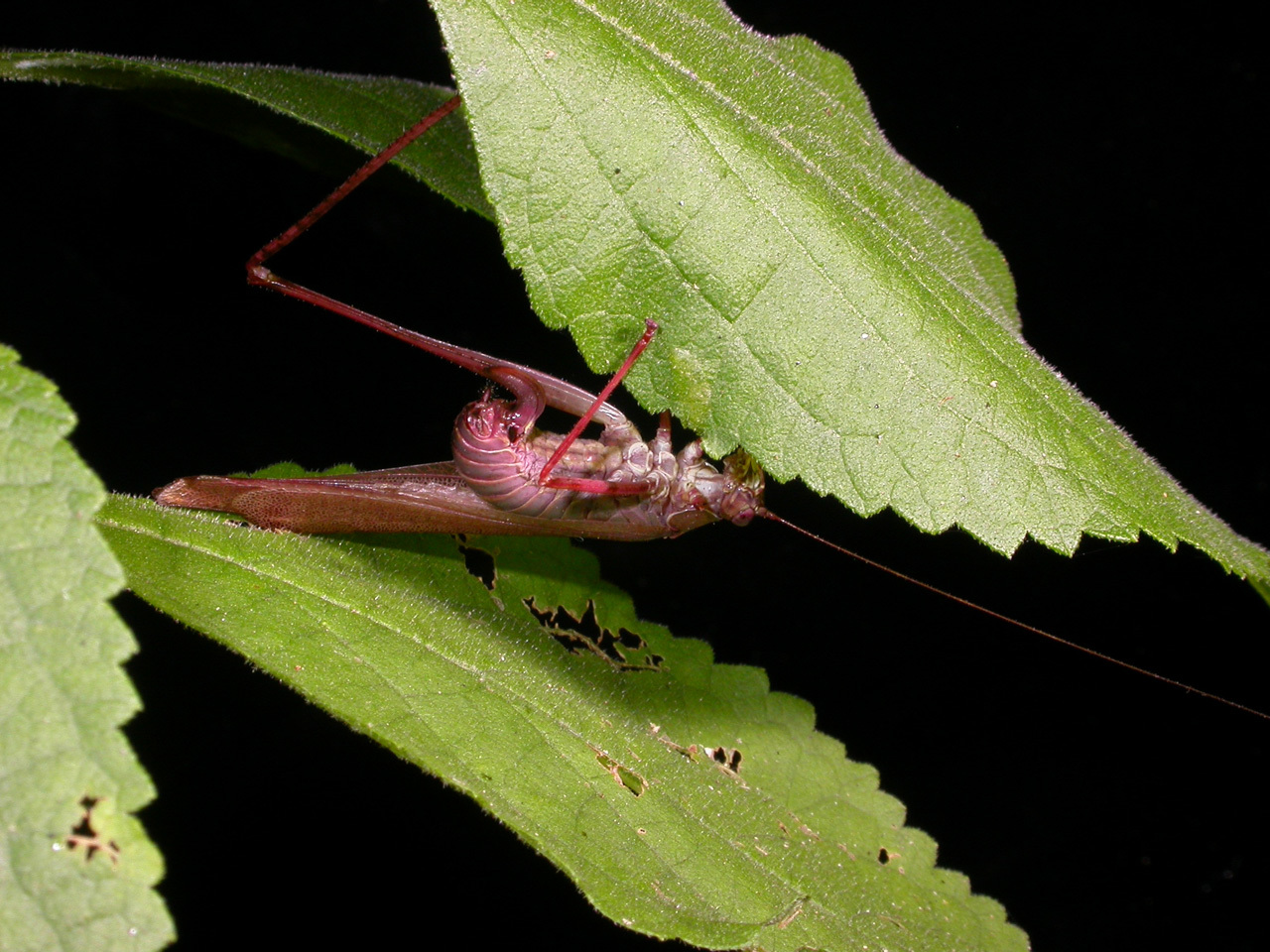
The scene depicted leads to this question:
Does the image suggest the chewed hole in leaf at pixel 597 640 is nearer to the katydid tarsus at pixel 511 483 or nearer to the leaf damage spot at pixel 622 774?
the katydid tarsus at pixel 511 483

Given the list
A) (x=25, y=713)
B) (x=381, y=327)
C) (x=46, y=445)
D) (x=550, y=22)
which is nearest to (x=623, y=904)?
(x=25, y=713)

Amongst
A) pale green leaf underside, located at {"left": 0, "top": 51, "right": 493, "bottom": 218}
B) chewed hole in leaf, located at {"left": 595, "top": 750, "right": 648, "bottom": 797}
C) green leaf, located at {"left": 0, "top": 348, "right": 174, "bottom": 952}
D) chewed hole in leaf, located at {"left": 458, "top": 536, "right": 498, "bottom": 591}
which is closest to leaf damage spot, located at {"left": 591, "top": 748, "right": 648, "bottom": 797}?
chewed hole in leaf, located at {"left": 595, "top": 750, "right": 648, "bottom": 797}

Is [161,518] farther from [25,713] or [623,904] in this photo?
[623,904]

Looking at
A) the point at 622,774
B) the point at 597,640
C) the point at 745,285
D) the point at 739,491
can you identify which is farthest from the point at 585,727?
the point at 745,285

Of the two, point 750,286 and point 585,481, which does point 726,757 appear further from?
point 750,286

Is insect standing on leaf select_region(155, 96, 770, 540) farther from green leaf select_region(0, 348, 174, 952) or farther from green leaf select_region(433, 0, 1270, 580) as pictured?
green leaf select_region(0, 348, 174, 952)

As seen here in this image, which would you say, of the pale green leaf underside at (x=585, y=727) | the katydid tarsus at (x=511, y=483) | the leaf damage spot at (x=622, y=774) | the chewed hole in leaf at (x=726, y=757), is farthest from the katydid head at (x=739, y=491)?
the leaf damage spot at (x=622, y=774)
